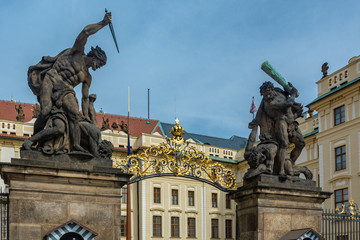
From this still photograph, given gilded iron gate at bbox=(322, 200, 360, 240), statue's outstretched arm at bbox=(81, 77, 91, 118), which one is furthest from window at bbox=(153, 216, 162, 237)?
statue's outstretched arm at bbox=(81, 77, 91, 118)

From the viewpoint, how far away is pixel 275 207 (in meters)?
12.4

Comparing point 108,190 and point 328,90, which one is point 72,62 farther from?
point 328,90

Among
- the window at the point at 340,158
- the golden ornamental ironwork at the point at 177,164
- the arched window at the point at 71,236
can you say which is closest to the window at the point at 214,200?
the window at the point at 340,158

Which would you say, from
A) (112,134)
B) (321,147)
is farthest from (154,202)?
(321,147)

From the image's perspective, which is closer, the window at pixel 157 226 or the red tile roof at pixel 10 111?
the window at pixel 157 226

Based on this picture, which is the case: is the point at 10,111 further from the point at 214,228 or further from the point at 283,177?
the point at 283,177

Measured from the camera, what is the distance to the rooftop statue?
41.2ft

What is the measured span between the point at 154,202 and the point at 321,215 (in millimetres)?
31102

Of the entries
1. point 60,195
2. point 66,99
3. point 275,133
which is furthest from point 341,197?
point 60,195

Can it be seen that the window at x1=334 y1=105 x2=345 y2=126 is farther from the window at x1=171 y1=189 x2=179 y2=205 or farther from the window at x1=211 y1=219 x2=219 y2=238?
the window at x1=211 y1=219 x2=219 y2=238

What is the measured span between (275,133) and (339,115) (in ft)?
72.5

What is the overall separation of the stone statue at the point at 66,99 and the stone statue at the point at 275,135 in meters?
3.44

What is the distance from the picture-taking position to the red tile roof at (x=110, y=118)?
149ft

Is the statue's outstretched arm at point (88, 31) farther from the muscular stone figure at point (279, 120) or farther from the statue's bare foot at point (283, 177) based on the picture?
the statue's bare foot at point (283, 177)
